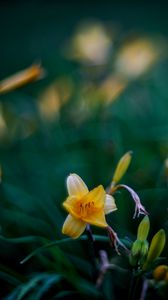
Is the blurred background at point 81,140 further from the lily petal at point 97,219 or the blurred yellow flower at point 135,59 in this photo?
the lily petal at point 97,219

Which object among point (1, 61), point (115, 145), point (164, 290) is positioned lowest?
point (164, 290)

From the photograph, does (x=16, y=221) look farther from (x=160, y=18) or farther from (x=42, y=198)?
(x=160, y=18)

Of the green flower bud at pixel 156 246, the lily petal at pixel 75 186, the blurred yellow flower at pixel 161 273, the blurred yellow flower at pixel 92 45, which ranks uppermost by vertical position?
the blurred yellow flower at pixel 92 45

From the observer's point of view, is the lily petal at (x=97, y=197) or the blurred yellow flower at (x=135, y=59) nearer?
the lily petal at (x=97, y=197)

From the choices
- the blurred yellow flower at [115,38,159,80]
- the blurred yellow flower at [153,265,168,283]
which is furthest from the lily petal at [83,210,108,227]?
the blurred yellow flower at [115,38,159,80]

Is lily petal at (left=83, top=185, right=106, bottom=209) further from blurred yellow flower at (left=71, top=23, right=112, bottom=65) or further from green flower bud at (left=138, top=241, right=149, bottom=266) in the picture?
blurred yellow flower at (left=71, top=23, right=112, bottom=65)

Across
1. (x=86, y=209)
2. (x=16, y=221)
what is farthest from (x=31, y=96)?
(x=86, y=209)

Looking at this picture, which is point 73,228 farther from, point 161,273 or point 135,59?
point 135,59

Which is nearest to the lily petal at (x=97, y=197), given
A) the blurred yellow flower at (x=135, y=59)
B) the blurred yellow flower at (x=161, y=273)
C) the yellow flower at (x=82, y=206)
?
the yellow flower at (x=82, y=206)
